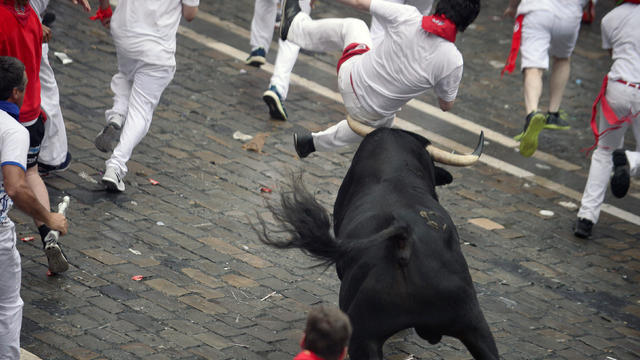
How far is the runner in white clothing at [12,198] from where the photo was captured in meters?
4.86

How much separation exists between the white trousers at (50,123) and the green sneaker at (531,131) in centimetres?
451

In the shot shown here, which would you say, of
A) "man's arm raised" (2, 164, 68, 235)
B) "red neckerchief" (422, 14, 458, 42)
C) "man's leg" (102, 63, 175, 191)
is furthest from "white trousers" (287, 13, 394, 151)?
"man's arm raised" (2, 164, 68, 235)

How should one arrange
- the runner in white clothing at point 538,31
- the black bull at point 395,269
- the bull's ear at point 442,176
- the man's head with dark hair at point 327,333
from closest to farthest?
the man's head with dark hair at point 327,333 < the black bull at point 395,269 < the bull's ear at point 442,176 < the runner in white clothing at point 538,31

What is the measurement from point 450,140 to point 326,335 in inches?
259

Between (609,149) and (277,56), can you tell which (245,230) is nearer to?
(277,56)

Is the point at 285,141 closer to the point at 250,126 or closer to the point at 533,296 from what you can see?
the point at 250,126

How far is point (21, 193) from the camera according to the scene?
487cm

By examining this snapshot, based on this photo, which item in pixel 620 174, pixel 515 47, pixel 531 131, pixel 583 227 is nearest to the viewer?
pixel 620 174

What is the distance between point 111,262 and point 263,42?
481 centimetres

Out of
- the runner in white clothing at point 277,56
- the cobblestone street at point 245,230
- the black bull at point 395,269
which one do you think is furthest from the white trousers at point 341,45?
the runner in white clothing at point 277,56

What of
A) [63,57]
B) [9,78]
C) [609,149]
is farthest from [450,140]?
[9,78]

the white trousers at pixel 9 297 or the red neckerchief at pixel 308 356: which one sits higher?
the red neckerchief at pixel 308 356

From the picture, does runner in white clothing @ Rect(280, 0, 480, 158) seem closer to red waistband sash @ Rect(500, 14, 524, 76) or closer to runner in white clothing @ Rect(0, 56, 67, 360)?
runner in white clothing @ Rect(0, 56, 67, 360)

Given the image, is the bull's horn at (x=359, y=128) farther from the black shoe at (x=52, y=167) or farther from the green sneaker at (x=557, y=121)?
the green sneaker at (x=557, y=121)
